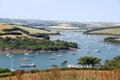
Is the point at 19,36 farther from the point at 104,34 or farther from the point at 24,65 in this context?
the point at 104,34

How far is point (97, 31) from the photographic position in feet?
637

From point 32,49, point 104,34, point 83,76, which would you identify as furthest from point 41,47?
point 83,76

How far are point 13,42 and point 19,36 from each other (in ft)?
32.2

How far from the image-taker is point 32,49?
107 m

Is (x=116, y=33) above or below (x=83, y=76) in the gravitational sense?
below

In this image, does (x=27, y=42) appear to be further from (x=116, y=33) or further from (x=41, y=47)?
(x=116, y=33)

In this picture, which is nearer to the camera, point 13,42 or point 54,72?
point 54,72

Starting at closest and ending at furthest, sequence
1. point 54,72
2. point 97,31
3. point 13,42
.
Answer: point 54,72, point 13,42, point 97,31

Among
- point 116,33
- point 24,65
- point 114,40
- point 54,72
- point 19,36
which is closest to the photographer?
point 54,72

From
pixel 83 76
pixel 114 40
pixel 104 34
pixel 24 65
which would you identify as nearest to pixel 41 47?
pixel 24 65

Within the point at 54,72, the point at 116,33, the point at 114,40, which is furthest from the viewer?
the point at 116,33

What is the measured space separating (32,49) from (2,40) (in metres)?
12.4

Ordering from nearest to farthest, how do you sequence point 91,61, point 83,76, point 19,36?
point 83,76 → point 91,61 → point 19,36

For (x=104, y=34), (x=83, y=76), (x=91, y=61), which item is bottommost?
(x=104, y=34)
